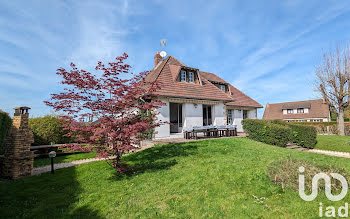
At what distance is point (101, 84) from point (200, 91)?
416 inches

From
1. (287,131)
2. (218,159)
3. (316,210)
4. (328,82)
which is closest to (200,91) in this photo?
(287,131)

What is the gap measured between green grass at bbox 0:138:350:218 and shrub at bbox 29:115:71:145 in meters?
6.54

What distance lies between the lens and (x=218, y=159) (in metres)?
7.43

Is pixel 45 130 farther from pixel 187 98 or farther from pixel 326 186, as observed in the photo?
pixel 326 186

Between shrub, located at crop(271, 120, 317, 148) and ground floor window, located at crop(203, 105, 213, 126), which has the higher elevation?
ground floor window, located at crop(203, 105, 213, 126)

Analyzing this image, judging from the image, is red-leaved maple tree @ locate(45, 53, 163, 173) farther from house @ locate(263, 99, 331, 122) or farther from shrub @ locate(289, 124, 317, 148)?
house @ locate(263, 99, 331, 122)

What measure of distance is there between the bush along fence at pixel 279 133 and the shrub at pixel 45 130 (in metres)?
14.1

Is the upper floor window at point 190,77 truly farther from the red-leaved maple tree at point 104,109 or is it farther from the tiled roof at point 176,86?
the red-leaved maple tree at point 104,109

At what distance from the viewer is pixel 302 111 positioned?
40.1 meters

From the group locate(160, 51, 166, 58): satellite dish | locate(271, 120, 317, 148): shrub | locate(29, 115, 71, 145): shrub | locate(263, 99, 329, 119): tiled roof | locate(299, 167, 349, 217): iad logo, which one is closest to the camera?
locate(299, 167, 349, 217): iad logo

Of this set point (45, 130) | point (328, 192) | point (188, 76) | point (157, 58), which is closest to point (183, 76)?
point (188, 76)

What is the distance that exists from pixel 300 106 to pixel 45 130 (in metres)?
47.0

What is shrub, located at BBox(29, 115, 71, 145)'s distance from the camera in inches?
491

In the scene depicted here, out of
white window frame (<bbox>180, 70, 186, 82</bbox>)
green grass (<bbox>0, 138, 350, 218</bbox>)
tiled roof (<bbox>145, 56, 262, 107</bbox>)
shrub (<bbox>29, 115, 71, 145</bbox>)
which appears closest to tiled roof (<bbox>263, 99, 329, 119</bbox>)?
tiled roof (<bbox>145, 56, 262, 107</bbox>)
